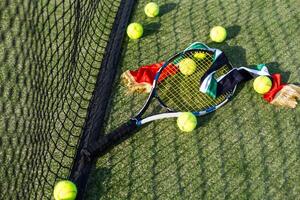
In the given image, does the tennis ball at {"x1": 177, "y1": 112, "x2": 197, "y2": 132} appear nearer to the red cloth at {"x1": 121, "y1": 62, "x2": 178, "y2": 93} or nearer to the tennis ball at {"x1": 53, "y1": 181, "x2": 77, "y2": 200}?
the red cloth at {"x1": 121, "y1": 62, "x2": 178, "y2": 93}

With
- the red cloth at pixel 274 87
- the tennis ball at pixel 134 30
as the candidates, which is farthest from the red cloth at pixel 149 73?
the red cloth at pixel 274 87

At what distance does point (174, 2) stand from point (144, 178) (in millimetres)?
2663

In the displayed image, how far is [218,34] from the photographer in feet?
16.2

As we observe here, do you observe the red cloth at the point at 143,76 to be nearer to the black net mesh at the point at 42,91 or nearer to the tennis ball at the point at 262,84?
the black net mesh at the point at 42,91

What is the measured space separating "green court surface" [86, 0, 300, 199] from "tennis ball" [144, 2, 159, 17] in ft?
0.76

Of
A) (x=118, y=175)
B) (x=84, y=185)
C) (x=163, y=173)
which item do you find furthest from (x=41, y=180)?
(x=163, y=173)

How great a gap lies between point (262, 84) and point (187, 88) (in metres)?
0.75

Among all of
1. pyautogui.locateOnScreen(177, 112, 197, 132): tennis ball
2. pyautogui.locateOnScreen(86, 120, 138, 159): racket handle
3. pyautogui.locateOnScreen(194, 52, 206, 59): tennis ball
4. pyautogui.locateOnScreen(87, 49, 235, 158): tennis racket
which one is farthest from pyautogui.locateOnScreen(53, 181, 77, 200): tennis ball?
pyautogui.locateOnScreen(194, 52, 206, 59): tennis ball

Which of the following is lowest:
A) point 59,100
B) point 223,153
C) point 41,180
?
point 223,153

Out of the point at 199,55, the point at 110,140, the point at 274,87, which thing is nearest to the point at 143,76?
the point at 199,55

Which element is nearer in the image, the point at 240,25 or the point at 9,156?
the point at 9,156

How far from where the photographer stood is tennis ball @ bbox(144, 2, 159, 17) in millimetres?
5270

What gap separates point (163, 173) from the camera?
12.6 feet

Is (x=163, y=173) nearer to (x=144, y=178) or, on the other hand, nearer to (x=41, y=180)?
(x=144, y=178)
